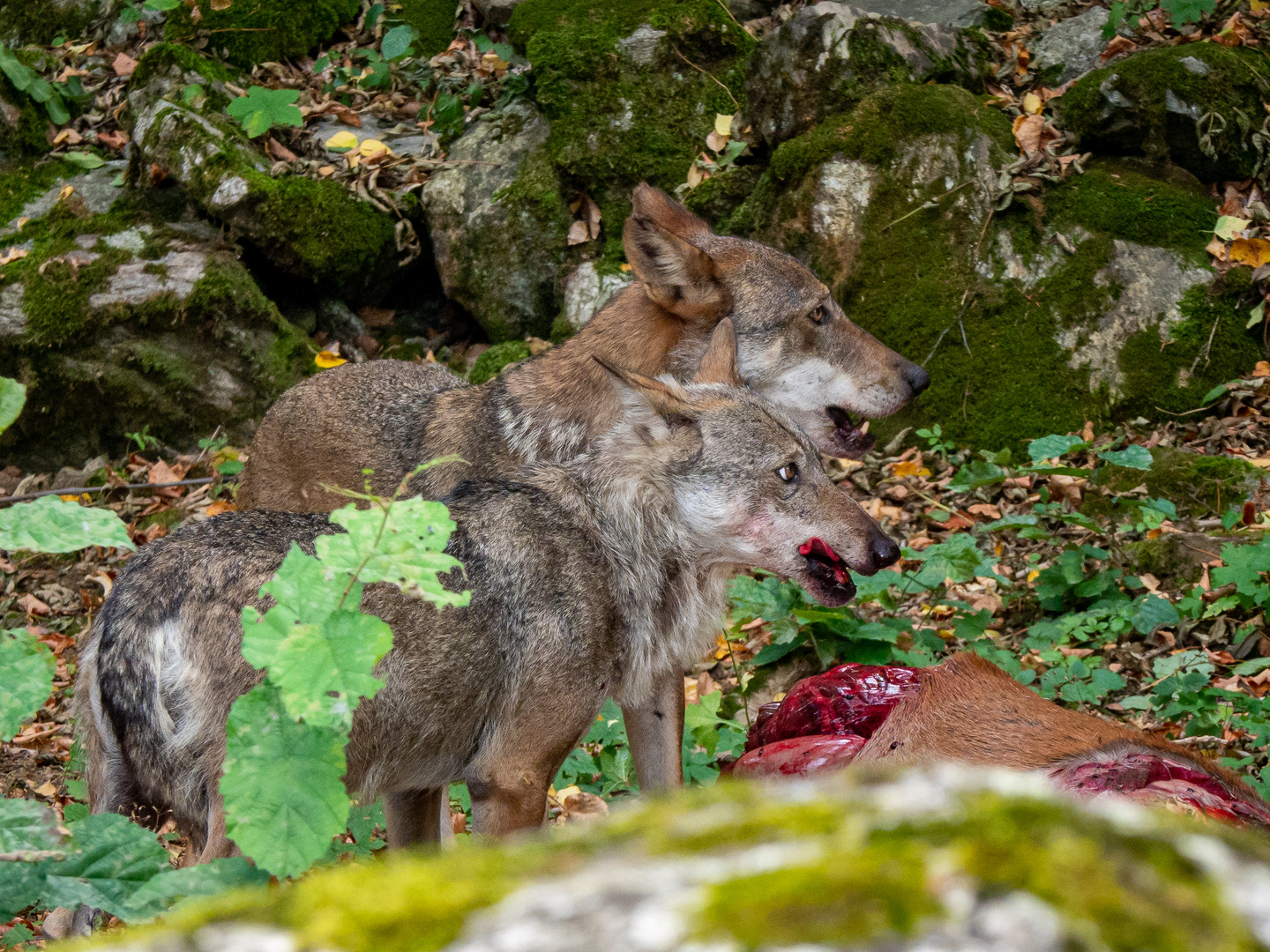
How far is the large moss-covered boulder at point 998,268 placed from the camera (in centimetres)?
767

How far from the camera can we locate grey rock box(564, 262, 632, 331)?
9.52 metres

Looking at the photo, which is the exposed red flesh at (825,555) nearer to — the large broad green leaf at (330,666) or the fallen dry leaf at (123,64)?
the large broad green leaf at (330,666)

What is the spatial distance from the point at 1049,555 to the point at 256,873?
5599 millimetres

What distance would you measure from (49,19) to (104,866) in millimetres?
12656

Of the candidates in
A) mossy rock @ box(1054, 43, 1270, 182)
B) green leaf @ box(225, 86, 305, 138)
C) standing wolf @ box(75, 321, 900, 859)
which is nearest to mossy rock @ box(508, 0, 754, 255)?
green leaf @ box(225, 86, 305, 138)

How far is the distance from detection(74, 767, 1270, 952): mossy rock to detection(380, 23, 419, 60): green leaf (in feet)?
37.3

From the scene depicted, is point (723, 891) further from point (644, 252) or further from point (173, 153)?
point (173, 153)

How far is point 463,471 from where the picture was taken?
18.4 feet

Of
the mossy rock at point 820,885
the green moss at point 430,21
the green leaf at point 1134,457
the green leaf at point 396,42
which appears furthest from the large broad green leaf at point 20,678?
the green moss at point 430,21

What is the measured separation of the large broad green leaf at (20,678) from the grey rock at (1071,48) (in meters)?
9.33

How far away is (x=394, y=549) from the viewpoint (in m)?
2.04

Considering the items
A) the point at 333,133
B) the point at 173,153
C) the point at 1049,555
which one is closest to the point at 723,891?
the point at 1049,555

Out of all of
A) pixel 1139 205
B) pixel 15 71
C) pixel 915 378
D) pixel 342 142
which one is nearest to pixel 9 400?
pixel 915 378

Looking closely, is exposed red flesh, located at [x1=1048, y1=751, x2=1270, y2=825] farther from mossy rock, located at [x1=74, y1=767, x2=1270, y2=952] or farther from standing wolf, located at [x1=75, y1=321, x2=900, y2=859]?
mossy rock, located at [x1=74, y1=767, x2=1270, y2=952]
